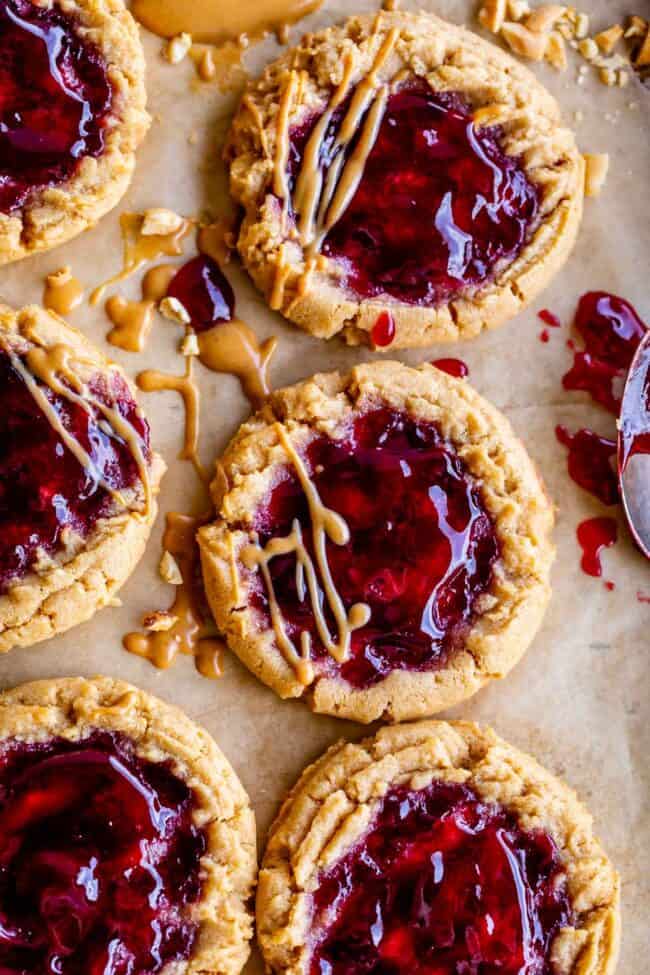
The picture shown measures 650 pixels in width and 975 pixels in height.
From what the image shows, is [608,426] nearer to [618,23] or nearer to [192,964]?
[618,23]

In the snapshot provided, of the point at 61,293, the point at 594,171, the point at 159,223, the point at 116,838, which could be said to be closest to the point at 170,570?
the point at 116,838

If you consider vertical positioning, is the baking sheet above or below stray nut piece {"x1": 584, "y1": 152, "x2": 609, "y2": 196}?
below

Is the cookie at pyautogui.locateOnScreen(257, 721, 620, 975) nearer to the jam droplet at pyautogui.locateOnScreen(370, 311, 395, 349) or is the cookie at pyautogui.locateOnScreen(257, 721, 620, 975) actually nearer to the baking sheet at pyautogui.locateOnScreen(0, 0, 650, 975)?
the baking sheet at pyautogui.locateOnScreen(0, 0, 650, 975)

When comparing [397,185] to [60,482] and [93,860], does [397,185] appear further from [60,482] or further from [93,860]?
[93,860]

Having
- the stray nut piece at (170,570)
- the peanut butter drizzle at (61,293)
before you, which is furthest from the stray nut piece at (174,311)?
the stray nut piece at (170,570)

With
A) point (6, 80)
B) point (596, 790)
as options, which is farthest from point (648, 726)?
point (6, 80)

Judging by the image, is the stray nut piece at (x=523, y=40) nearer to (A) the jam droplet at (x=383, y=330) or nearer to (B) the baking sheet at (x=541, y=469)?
(B) the baking sheet at (x=541, y=469)

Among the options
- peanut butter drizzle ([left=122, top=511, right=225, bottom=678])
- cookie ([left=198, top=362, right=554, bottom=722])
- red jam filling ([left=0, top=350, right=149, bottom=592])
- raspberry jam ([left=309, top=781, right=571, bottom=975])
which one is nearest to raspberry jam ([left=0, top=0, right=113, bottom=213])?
red jam filling ([left=0, top=350, right=149, bottom=592])
